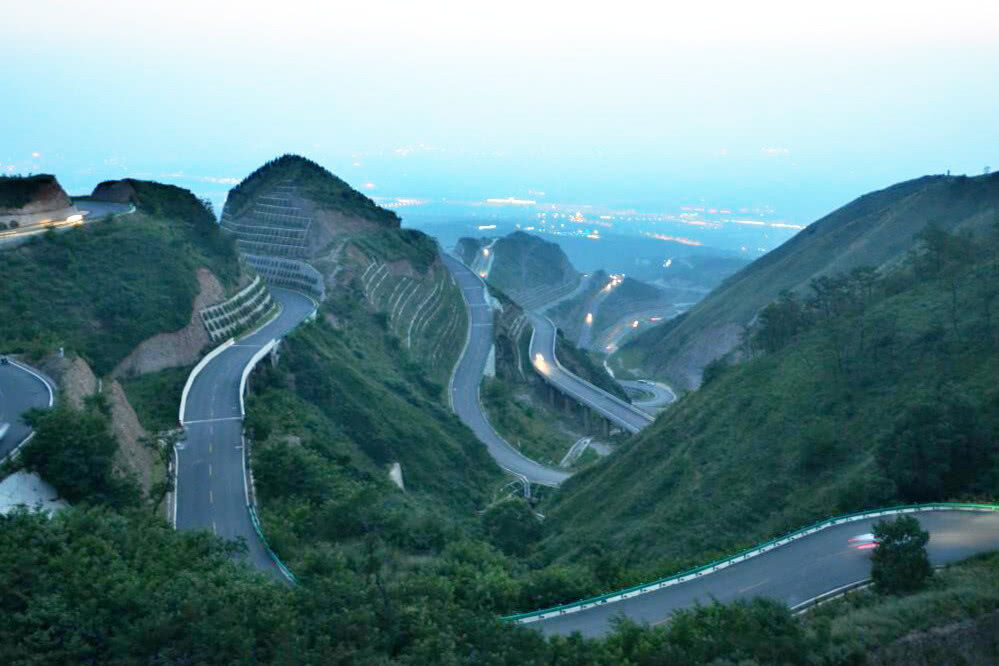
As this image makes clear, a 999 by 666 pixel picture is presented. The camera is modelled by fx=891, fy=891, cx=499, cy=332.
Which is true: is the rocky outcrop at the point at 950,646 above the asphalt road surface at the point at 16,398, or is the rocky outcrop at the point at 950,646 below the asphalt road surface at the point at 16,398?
below

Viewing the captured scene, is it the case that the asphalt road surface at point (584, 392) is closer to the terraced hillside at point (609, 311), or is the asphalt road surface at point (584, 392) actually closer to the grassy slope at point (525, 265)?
the terraced hillside at point (609, 311)

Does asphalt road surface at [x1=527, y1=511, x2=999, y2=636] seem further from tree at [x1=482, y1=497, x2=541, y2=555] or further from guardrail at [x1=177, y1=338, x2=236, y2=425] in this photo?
guardrail at [x1=177, y1=338, x2=236, y2=425]

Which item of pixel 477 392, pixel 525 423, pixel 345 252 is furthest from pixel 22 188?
pixel 525 423

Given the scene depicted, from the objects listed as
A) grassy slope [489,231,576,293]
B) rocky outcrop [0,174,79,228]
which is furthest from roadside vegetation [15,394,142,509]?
grassy slope [489,231,576,293]

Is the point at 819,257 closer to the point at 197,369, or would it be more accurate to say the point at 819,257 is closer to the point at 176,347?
the point at 197,369

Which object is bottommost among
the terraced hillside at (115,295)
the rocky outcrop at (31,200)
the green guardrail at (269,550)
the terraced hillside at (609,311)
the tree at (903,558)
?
the terraced hillside at (609,311)

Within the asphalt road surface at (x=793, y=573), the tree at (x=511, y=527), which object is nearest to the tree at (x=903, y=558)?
the asphalt road surface at (x=793, y=573)
